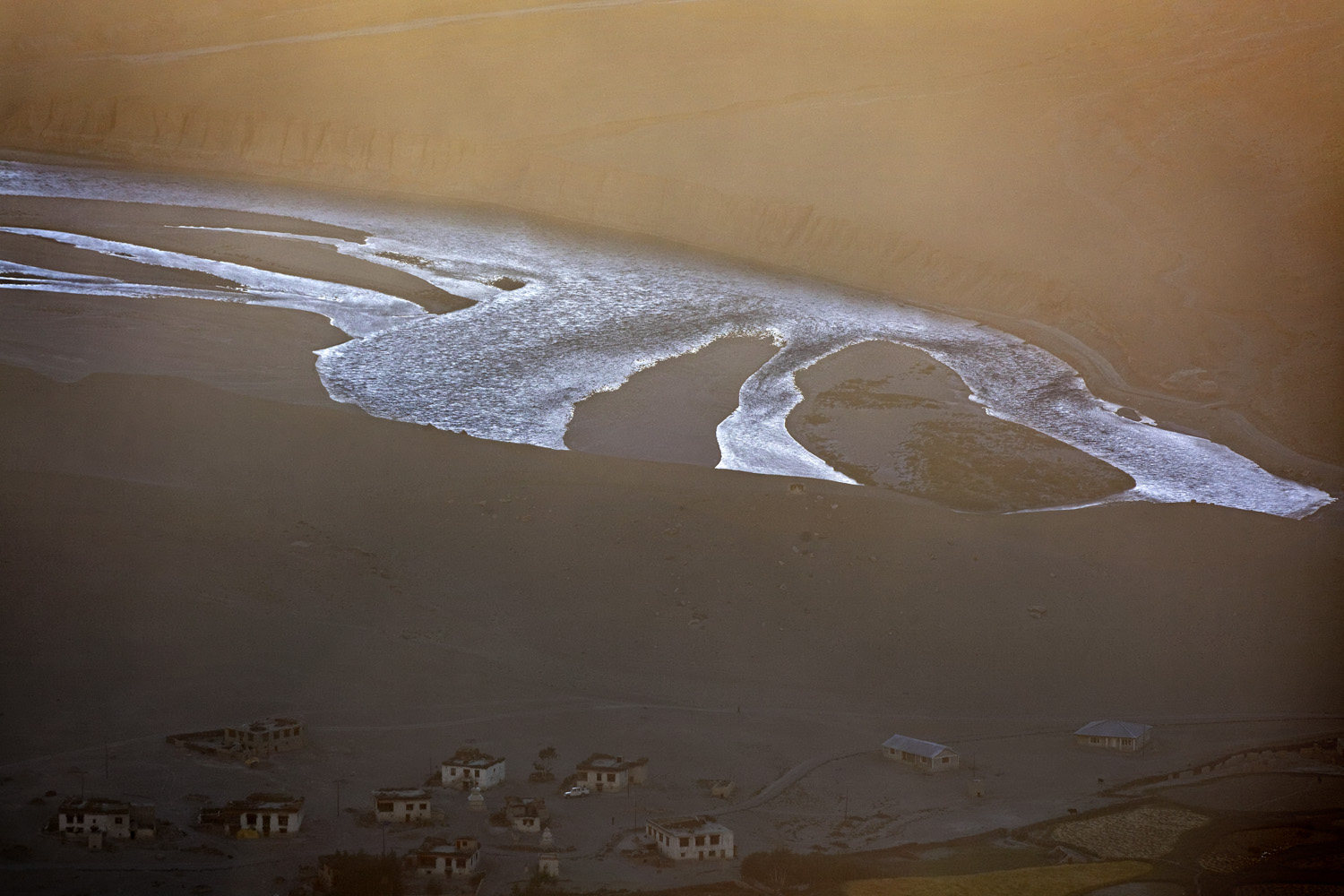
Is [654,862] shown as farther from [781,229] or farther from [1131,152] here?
[1131,152]

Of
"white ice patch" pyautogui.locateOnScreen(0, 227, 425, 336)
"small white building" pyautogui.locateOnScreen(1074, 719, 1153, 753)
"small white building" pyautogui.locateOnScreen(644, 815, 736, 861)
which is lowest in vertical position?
"small white building" pyautogui.locateOnScreen(644, 815, 736, 861)

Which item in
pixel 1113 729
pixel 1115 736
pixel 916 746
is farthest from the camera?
pixel 1113 729

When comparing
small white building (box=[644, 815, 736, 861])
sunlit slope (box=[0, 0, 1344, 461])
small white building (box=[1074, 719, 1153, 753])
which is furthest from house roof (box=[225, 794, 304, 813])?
sunlit slope (box=[0, 0, 1344, 461])

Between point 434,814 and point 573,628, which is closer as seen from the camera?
point 434,814

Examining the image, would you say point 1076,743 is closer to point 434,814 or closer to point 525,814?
point 525,814

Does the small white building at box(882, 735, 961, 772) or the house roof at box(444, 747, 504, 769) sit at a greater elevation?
the small white building at box(882, 735, 961, 772)

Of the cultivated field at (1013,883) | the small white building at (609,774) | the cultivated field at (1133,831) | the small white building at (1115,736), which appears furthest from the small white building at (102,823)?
the small white building at (1115,736)

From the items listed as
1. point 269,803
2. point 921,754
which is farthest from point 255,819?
point 921,754

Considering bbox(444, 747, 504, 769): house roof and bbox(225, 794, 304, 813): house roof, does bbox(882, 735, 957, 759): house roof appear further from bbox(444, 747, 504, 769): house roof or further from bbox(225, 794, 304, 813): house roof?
bbox(225, 794, 304, 813): house roof
